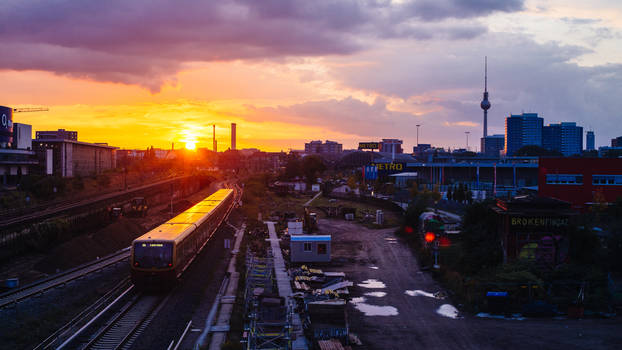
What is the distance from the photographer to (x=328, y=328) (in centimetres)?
1777

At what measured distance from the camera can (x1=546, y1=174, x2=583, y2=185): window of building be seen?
4612 cm

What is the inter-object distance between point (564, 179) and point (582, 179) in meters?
1.68

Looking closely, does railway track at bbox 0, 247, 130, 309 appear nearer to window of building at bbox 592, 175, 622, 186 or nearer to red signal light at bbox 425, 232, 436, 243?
red signal light at bbox 425, 232, 436, 243

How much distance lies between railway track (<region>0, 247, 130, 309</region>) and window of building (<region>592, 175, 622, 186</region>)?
144ft

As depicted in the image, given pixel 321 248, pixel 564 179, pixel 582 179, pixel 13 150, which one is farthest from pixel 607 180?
pixel 13 150

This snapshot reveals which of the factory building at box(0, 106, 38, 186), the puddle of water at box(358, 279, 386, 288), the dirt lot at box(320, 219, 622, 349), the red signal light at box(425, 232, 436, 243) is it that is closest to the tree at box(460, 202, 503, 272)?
the dirt lot at box(320, 219, 622, 349)

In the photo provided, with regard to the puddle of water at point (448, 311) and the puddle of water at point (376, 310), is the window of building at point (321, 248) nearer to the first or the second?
the puddle of water at point (376, 310)

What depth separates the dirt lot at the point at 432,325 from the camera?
1762 centimetres

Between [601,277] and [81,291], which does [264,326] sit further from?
[601,277]

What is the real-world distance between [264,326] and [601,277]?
56.4 feet

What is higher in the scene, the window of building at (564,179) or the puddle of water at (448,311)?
the window of building at (564,179)

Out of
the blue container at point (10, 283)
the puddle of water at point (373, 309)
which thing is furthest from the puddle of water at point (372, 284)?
the blue container at point (10, 283)

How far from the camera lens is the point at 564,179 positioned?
152ft

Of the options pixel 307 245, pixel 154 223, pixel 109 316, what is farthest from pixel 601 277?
pixel 154 223
